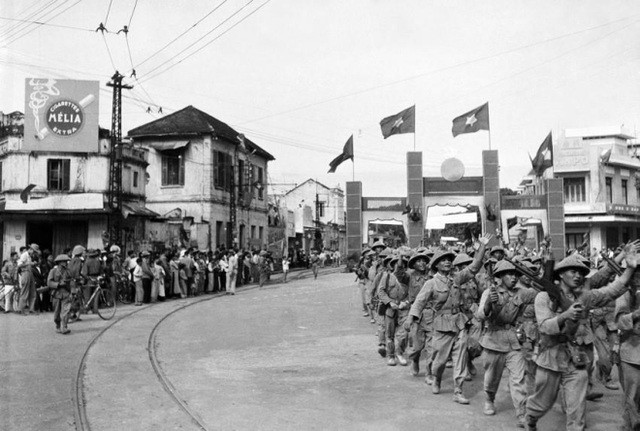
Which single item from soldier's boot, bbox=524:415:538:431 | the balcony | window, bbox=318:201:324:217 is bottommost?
soldier's boot, bbox=524:415:538:431

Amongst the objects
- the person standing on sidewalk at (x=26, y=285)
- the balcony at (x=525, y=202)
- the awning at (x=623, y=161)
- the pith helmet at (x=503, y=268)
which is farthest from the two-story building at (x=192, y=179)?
the pith helmet at (x=503, y=268)

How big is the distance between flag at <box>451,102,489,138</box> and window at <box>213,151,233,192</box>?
1563cm

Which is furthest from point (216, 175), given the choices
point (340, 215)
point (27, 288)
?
point (340, 215)

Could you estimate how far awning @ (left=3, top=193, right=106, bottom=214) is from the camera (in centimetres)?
2772

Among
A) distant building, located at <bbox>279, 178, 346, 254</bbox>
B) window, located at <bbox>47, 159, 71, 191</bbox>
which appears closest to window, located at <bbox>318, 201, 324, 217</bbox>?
distant building, located at <bbox>279, 178, 346, 254</bbox>

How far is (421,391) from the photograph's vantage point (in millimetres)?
7840

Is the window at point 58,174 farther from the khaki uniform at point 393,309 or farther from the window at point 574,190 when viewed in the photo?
the window at point 574,190

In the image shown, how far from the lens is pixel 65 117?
26844 millimetres

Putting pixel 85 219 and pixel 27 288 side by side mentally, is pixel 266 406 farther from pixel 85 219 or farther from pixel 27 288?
pixel 85 219

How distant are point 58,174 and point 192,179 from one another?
26.4 feet

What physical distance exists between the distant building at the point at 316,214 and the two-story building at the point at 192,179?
16785 millimetres

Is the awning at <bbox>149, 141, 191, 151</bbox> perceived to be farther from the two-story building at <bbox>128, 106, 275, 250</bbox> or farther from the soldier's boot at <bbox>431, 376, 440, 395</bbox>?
the soldier's boot at <bbox>431, 376, 440, 395</bbox>

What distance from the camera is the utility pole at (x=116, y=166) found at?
24.0 meters

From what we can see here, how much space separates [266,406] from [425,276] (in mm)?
4181
